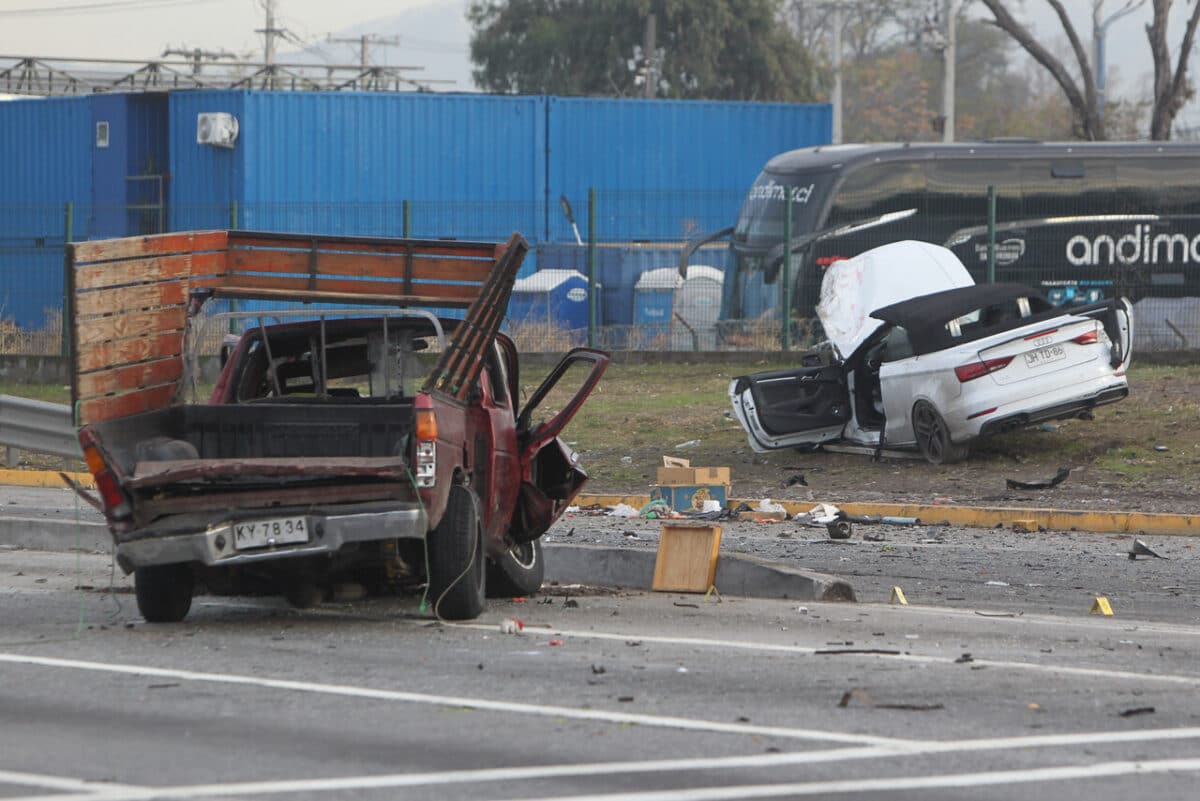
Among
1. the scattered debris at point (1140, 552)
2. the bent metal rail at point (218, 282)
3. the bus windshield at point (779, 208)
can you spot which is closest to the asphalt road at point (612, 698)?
the bent metal rail at point (218, 282)

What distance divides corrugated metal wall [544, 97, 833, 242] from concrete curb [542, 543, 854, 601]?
30933 mm

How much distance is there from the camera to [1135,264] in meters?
26.9

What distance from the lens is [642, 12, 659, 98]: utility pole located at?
59406 millimetres

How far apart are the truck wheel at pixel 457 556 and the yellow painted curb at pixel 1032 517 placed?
6.43m

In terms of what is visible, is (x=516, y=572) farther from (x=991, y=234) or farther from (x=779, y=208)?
(x=779, y=208)

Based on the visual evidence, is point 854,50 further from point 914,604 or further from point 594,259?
point 914,604

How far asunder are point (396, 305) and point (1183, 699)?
4.82 meters

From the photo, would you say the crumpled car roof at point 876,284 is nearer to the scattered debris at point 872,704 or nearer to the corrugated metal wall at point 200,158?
the scattered debris at point 872,704

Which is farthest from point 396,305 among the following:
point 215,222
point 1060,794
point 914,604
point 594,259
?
point 215,222

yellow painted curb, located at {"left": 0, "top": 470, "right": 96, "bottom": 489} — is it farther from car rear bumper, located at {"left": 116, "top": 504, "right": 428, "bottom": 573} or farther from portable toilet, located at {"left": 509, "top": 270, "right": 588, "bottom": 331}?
car rear bumper, located at {"left": 116, "top": 504, "right": 428, "bottom": 573}

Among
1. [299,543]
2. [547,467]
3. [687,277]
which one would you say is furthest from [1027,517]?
[687,277]

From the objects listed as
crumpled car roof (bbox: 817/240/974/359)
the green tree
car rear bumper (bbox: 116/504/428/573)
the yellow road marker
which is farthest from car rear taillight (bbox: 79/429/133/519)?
the green tree

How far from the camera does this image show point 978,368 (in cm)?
1598

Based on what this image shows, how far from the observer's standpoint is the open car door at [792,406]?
1725 cm
